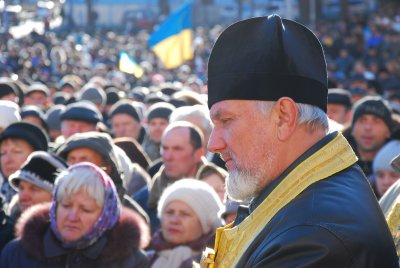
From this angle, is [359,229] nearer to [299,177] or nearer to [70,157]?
[299,177]

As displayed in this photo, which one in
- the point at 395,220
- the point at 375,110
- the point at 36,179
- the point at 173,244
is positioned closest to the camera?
the point at 395,220

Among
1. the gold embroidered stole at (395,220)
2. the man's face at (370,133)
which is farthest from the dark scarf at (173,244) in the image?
the man's face at (370,133)

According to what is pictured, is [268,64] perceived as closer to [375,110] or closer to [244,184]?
[244,184]

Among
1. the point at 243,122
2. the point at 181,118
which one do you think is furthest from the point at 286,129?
the point at 181,118

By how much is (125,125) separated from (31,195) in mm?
4579

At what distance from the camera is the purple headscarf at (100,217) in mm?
4969

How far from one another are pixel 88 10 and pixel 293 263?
176ft

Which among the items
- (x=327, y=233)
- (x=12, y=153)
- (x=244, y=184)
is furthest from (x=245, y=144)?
(x=12, y=153)

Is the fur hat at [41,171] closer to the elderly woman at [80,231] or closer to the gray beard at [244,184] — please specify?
the elderly woman at [80,231]

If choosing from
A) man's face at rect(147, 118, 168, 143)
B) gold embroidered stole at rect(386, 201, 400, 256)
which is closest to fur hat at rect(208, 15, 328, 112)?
gold embroidered stole at rect(386, 201, 400, 256)

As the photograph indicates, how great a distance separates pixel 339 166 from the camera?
8.63ft

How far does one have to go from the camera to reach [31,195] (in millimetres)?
5949

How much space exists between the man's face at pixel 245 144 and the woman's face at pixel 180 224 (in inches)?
111

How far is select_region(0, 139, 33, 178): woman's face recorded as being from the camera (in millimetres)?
7035
